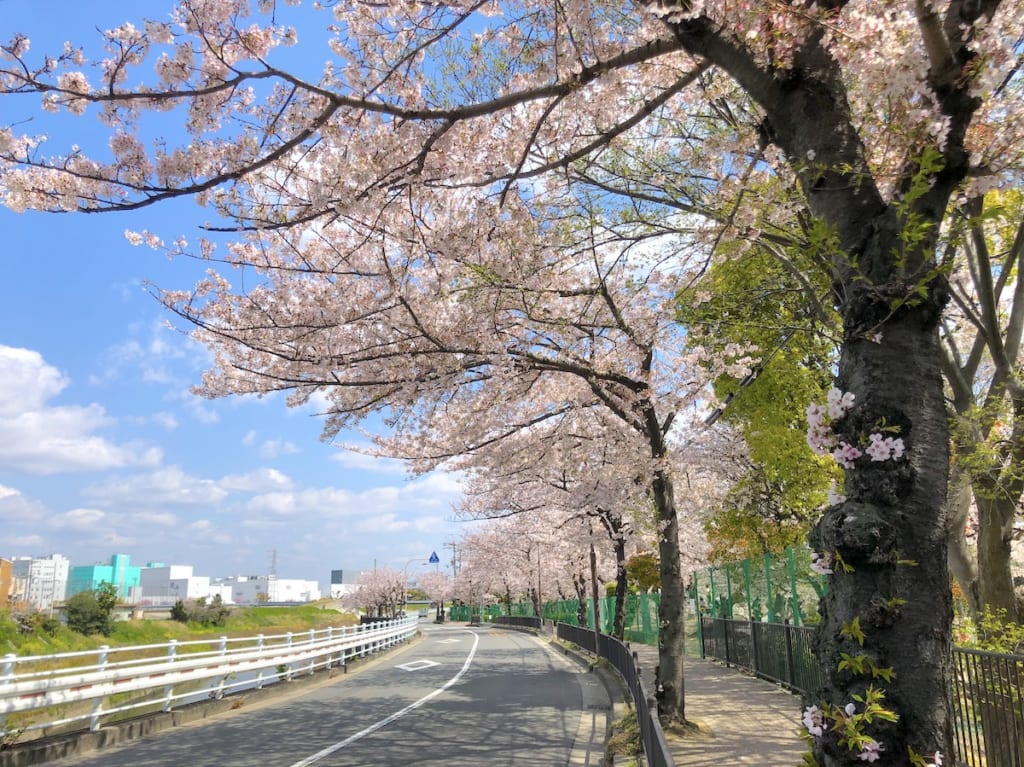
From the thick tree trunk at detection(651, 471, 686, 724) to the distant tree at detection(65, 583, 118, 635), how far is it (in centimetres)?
4168

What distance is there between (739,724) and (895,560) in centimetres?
781

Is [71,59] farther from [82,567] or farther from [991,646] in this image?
[82,567]

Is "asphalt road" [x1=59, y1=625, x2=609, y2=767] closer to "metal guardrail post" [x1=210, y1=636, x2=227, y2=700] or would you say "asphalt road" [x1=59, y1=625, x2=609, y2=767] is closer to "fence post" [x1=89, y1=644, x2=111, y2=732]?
"fence post" [x1=89, y1=644, x2=111, y2=732]

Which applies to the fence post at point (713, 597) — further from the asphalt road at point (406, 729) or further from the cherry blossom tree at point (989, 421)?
the cherry blossom tree at point (989, 421)

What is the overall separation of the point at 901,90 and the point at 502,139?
14.5 ft

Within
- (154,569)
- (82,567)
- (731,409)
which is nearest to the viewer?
(731,409)

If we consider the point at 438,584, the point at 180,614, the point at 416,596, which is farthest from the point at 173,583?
the point at 180,614

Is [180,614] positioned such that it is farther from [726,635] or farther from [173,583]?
[173,583]

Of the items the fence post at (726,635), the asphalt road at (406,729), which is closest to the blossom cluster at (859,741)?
the asphalt road at (406,729)

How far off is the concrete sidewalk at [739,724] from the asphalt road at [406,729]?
1451mm

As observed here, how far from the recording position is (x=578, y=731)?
10.8 meters

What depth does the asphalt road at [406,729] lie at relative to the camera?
348 inches

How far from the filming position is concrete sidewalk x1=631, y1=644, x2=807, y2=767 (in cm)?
789

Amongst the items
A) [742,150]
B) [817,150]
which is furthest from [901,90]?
[742,150]
